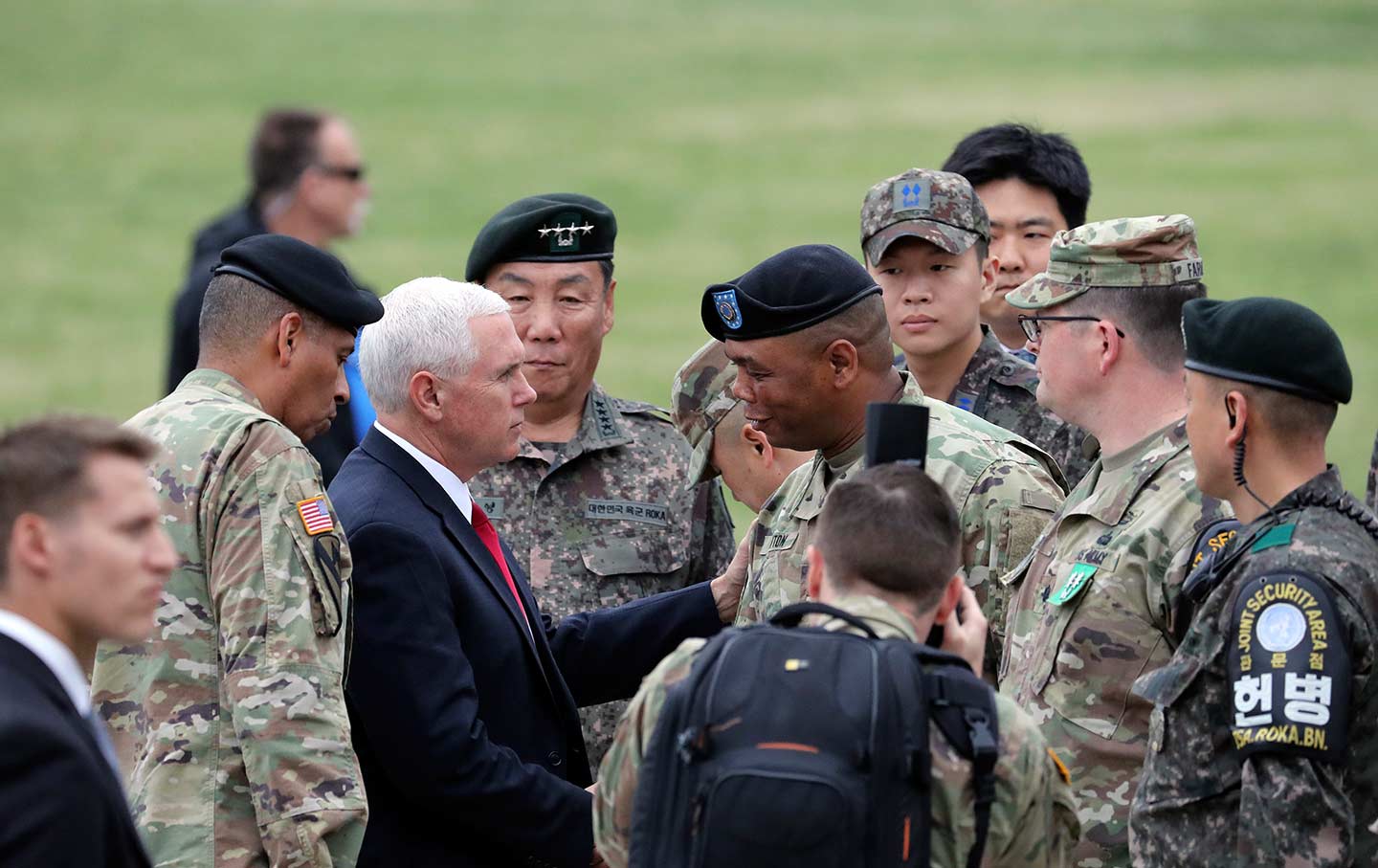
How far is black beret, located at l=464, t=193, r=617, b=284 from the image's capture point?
17.6ft

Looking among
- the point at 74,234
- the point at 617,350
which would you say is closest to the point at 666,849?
the point at 617,350

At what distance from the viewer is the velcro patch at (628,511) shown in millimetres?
5352

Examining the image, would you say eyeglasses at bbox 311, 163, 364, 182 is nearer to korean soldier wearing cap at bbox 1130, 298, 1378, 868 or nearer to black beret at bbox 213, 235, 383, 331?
black beret at bbox 213, 235, 383, 331

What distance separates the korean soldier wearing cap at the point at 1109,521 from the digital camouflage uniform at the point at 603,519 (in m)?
1.39

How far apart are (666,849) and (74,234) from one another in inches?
1219

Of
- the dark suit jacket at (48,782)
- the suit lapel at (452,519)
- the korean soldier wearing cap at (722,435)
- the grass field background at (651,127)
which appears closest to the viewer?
the dark suit jacket at (48,782)

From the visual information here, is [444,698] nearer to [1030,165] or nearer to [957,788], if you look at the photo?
[957,788]

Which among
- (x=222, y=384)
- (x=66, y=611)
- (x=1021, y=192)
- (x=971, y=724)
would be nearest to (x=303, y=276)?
(x=222, y=384)

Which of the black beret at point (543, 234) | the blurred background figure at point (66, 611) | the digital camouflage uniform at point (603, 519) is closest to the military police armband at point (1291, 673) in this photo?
the blurred background figure at point (66, 611)

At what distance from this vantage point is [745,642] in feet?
9.83

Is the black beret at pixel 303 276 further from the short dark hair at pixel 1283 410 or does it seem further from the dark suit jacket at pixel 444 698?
the short dark hair at pixel 1283 410

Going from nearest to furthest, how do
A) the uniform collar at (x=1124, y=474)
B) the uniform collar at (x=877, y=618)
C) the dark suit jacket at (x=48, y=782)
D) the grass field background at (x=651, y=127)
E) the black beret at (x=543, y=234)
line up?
1. the dark suit jacket at (x=48, y=782)
2. the uniform collar at (x=877, y=618)
3. the uniform collar at (x=1124, y=474)
4. the black beret at (x=543, y=234)
5. the grass field background at (x=651, y=127)

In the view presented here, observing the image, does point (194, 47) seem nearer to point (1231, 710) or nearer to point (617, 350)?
point (617, 350)

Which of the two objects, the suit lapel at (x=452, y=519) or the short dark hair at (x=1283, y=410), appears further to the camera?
the suit lapel at (x=452, y=519)
